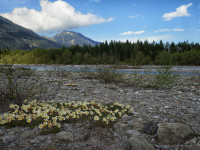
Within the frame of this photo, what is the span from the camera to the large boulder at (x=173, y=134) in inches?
120

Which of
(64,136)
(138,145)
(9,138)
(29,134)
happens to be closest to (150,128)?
(138,145)

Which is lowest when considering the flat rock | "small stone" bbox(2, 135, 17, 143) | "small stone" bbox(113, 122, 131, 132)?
"small stone" bbox(113, 122, 131, 132)

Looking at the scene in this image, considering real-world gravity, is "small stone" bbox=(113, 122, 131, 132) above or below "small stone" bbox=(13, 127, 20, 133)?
below

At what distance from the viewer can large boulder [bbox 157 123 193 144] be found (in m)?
3.05

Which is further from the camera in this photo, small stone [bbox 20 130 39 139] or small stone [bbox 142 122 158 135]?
small stone [bbox 142 122 158 135]

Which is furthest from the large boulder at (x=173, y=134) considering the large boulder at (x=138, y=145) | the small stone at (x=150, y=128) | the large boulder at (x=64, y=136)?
the large boulder at (x=64, y=136)

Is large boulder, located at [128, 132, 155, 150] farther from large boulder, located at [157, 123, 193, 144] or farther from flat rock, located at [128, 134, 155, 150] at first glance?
large boulder, located at [157, 123, 193, 144]

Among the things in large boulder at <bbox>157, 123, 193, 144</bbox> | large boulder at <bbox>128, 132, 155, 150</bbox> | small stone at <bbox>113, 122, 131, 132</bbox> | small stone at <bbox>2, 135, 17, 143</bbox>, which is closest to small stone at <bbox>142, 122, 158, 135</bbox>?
large boulder at <bbox>157, 123, 193, 144</bbox>

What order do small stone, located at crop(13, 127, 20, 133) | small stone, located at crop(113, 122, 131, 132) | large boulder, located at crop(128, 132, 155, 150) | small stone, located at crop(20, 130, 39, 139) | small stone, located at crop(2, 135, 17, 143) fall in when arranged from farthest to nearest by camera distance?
small stone, located at crop(113, 122, 131, 132) → small stone, located at crop(13, 127, 20, 133) → small stone, located at crop(20, 130, 39, 139) → small stone, located at crop(2, 135, 17, 143) → large boulder, located at crop(128, 132, 155, 150)

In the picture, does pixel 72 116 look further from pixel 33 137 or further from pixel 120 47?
pixel 120 47

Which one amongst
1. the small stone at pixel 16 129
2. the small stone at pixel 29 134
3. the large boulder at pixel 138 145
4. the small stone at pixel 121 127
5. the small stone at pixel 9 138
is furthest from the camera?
the small stone at pixel 121 127

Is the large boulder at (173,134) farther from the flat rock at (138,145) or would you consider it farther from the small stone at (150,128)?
the flat rock at (138,145)

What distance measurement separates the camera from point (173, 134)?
3109 mm

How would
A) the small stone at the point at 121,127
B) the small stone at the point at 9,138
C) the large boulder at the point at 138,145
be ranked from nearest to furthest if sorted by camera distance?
the large boulder at the point at 138,145 < the small stone at the point at 9,138 < the small stone at the point at 121,127
